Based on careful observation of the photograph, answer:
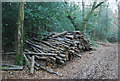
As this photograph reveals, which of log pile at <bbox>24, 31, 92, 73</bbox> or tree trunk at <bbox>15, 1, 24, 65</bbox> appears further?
log pile at <bbox>24, 31, 92, 73</bbox>

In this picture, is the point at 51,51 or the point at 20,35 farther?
the point at 51,51

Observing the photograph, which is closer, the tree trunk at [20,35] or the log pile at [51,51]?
the tree trunk at [20,35]

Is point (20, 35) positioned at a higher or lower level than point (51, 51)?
higher

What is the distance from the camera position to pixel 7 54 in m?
6.93

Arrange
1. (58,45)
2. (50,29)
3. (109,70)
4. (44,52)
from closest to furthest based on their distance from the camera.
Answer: (109,70), (44,52), (58,45), (50,29)

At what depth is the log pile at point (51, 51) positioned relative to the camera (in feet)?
18.0

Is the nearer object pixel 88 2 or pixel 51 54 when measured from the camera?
pixel 51 54

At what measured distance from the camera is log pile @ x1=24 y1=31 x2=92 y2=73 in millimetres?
5473

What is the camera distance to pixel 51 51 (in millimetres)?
5887

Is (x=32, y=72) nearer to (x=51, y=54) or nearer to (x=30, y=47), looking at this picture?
(x=51, y=54)

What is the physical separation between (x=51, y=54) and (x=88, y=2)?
10.4m

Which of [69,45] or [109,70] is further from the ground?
[69,45]

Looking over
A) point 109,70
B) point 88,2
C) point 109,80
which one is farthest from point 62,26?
point 88,2

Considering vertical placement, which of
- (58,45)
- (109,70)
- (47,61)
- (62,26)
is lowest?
(109,70)
